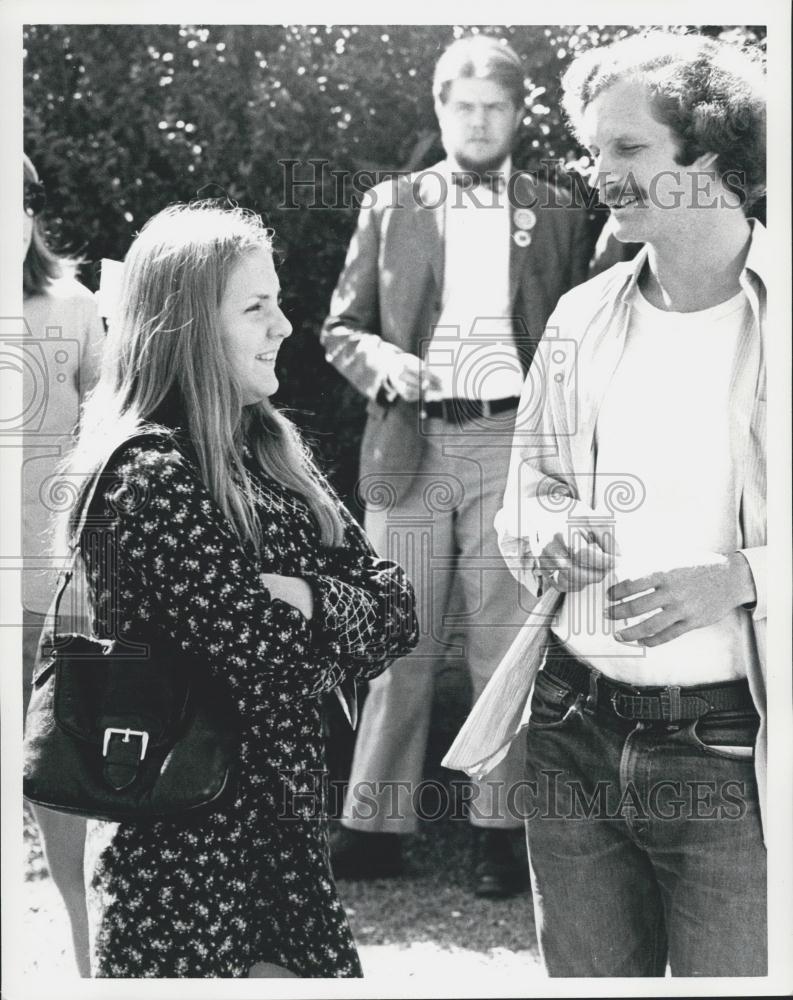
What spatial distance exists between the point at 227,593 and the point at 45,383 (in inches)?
39.5

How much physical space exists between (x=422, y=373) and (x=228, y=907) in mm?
1353

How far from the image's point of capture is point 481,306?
3.21 m

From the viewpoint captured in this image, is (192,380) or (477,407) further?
(477,407)

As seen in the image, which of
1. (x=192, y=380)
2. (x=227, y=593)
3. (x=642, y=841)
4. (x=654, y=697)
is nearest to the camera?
(x=227, y=593)

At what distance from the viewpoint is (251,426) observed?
301 cm

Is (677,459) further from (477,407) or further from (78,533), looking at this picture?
(78,533)

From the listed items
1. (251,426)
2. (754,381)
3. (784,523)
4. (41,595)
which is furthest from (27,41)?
(784,523)

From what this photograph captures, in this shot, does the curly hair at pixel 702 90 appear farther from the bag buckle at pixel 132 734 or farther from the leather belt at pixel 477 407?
the bag buckle at pixel 132 734

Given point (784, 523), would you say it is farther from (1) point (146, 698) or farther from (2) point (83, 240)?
(2) point (83, 240)

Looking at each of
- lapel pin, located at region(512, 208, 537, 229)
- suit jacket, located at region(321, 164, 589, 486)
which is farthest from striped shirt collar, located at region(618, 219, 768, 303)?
lapel pin, located at region(512, 208, 537, 229)

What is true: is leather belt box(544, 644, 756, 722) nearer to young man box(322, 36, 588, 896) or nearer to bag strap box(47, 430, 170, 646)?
young man box(322, 36, 588, 896)

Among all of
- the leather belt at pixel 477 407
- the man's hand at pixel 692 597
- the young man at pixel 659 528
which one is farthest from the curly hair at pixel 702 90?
the man's hand at pixel 692 597

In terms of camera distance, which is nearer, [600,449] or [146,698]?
[146,698]

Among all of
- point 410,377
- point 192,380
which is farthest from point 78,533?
point 410,377
